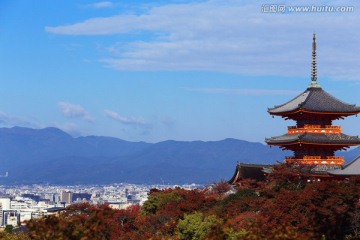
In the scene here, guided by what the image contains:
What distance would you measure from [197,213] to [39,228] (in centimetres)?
1464

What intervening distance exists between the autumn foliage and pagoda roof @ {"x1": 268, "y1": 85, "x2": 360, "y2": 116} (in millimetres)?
3423

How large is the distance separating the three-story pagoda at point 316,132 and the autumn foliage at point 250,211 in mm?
2031

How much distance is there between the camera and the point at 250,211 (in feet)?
92.9

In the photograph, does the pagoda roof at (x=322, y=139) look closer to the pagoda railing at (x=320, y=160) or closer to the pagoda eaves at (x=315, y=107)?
the pagoda railing at (x=320, y=160)

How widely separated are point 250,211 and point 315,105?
8.00m

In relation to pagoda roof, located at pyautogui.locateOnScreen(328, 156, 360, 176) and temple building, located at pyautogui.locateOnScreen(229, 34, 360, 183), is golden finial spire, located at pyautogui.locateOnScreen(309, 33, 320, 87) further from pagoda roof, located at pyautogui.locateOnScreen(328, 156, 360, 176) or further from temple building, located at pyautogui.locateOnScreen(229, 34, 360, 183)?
pagoda roof, located at pyautogui.locateOnScreen(328, 156, 360, 176)

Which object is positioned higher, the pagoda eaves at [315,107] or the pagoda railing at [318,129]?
the pagoda eaves at [315,107]

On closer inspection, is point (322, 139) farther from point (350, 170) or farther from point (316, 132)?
point (350, 170)

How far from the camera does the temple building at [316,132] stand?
33375 mm

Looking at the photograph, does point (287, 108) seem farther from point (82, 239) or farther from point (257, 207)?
point (82, 239)

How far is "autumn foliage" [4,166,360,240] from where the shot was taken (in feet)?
79.8

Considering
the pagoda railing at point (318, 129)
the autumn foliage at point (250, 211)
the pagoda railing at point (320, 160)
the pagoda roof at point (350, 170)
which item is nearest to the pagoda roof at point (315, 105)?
the pagoda railing at point (318, 129)

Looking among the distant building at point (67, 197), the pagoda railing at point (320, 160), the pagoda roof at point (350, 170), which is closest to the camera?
the pagoda roof at point (350, 170)

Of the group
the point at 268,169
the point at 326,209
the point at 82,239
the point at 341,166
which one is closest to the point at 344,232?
the point at 326,209
